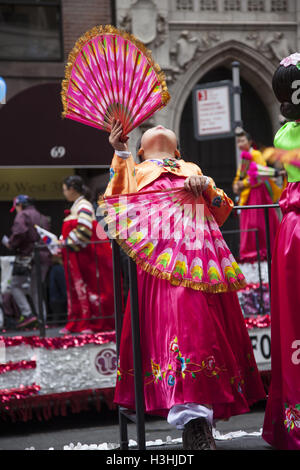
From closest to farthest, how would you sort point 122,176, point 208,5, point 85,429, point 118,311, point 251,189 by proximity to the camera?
point 122,176 < point 118,311 < point 85,429 < point 251,189 < point 208,5

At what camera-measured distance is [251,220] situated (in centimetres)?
977

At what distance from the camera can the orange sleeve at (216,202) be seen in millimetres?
4251

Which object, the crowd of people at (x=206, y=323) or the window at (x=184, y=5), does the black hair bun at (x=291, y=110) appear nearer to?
the crowd of people at (x=206, y=323)

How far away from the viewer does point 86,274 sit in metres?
8.00

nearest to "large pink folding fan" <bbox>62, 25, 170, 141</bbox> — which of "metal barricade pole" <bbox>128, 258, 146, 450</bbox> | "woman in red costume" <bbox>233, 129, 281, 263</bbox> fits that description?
"metal barricade pole" <bbox>128, 258, 146, 450</bbox>

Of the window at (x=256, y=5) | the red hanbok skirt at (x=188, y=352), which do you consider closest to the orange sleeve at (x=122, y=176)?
the red hanbok skirt at (x=188, y=352)

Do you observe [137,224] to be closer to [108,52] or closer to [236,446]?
[108,52]

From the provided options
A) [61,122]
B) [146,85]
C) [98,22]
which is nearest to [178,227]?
[146,85]

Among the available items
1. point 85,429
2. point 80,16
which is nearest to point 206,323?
point 85,429

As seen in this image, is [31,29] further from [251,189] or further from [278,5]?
[251,189]

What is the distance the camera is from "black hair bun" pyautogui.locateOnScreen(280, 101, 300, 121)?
4125 mm

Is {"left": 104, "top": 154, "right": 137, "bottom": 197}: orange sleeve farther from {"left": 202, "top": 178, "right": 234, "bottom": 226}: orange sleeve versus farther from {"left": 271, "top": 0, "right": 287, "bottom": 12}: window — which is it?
{"left": 271, "top": 0, "right": 287, "bottom": 12}: window

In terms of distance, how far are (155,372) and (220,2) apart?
12858 millimetres

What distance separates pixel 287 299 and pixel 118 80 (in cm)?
142
